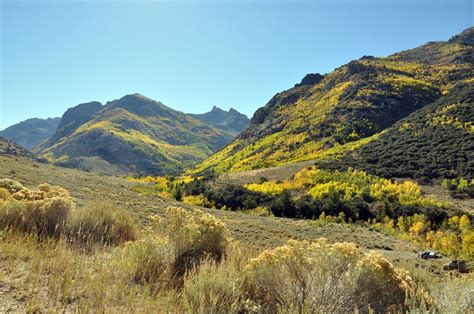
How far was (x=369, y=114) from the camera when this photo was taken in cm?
11475

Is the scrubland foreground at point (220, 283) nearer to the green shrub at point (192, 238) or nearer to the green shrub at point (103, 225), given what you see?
the green shrub at point (192, 238)

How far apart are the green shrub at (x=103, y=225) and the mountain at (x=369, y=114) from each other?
2434 inches

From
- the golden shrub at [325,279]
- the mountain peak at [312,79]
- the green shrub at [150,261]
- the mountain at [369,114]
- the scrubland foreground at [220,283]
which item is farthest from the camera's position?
the mountain peak at [312,79]

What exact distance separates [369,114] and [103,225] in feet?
390

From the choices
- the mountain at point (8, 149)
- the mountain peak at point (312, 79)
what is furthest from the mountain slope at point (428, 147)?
the mountain at point (8, 149)

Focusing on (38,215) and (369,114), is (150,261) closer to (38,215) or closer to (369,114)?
(38,215)

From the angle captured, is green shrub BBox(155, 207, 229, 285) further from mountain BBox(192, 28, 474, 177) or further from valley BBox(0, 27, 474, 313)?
mountain BBox(192, 28, 474, 177)

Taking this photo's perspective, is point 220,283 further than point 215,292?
Yes

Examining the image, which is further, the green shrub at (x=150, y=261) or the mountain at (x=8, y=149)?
the mountain at (x=8, y=149)

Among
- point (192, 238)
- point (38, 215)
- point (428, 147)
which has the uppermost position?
point (428, 147)

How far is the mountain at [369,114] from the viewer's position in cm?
7469

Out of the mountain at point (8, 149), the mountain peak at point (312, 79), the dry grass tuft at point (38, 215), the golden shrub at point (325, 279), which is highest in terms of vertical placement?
the mountain peak at point (312, 79)

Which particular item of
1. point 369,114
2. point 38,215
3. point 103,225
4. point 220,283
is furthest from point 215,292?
point 369,114

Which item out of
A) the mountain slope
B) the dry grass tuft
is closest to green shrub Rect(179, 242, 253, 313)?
the dry grass tuft
